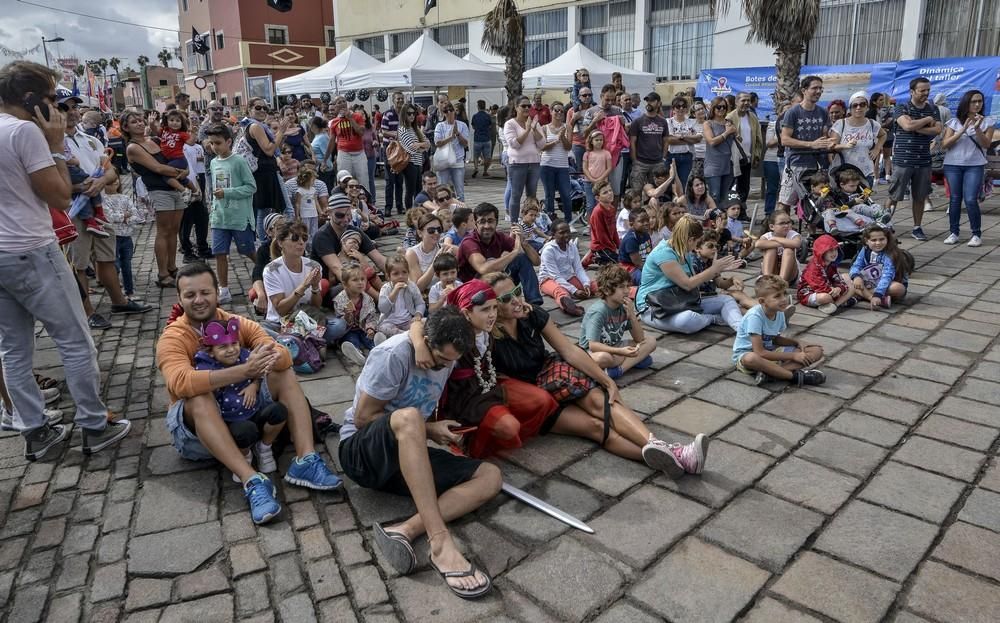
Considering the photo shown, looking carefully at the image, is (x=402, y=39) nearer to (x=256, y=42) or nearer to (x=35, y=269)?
(x=256, y=42)

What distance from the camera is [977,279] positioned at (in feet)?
23.4

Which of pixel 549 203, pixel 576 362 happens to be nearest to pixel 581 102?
pixel 549 203

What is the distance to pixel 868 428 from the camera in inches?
158

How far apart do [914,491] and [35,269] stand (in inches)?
176

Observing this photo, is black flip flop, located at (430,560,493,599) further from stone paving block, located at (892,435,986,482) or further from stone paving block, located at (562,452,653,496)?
stone paving block, located at (892,435,986,482)

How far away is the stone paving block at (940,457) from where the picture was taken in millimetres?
3545

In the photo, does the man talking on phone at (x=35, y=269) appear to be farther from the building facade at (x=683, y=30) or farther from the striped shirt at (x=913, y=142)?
the building facade at (x=683, y=30)

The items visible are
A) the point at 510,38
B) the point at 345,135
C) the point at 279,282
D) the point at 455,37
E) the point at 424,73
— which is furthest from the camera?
the point at 455,37

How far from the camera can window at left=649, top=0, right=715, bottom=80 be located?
19.8 metres

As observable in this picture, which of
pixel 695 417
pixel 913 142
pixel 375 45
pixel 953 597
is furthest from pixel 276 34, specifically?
pixel 953 597

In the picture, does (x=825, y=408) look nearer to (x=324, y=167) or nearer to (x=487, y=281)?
(x=487, y=281)

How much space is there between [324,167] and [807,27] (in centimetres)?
865

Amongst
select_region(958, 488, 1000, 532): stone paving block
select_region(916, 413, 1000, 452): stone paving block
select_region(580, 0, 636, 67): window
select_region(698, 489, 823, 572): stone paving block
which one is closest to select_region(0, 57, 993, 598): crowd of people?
select_region(698, 489, 823, 572): stone paving block

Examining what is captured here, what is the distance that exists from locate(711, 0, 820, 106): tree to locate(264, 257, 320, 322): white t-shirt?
10503 mm
